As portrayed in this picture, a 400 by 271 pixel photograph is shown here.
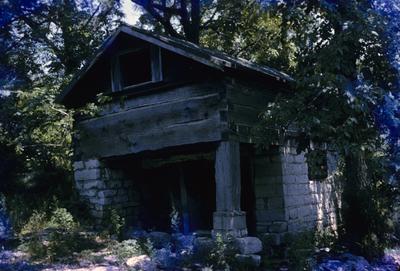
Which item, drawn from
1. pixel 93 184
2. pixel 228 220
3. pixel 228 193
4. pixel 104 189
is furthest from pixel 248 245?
pixel 93 184

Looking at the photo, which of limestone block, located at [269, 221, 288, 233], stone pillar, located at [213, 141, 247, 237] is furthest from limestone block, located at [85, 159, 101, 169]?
limestone block, located at [269, 221, 288, 233]

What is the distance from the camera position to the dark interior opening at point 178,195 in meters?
12.0

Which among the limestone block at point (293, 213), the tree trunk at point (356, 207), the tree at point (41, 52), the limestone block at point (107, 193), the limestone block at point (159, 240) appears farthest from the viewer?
the tree at point (41, 52)

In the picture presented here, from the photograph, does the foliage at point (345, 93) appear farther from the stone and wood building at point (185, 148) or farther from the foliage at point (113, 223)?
the foliage at point (113, 223)

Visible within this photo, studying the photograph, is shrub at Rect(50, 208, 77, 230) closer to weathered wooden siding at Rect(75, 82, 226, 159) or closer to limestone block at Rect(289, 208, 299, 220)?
weathered wooden siding at Rect(75, 82, 226, 159)

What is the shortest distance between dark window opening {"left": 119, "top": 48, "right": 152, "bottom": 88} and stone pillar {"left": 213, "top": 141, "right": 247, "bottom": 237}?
314 centimetres

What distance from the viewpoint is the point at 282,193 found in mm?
10617

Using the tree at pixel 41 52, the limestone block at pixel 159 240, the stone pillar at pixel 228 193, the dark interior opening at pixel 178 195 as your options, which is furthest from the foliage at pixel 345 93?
the tree at pixel 41 52

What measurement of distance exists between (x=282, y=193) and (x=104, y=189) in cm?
407

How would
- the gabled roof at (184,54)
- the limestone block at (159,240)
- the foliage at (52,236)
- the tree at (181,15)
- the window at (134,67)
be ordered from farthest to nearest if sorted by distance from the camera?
the tree at (181,15), the window at (134,67), the limestone block at (159,240), the gabled roof at (184,54), the foliage at (52,236)

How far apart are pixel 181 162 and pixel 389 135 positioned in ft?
15.4

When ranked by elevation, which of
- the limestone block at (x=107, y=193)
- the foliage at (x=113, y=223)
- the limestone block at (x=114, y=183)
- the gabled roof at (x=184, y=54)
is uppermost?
the gabled roof at (x=184, y=54)

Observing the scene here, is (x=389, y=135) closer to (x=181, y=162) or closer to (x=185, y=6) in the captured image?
(x=181, y=162)

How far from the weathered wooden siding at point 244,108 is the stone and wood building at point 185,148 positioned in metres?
0.02
